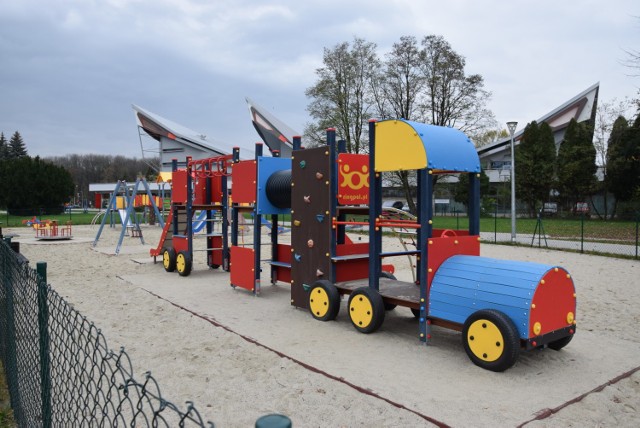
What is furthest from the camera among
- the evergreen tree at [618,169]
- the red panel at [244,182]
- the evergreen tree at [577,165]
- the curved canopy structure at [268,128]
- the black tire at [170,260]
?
the curved canopy structure at [268,128]

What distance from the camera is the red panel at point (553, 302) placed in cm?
443

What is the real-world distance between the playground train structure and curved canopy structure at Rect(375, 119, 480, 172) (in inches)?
0.5

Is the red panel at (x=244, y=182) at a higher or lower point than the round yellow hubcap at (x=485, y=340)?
higher

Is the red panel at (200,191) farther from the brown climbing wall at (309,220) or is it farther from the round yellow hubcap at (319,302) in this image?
the round yellow hubcap at (319,302)

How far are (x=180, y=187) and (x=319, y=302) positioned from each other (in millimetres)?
5838

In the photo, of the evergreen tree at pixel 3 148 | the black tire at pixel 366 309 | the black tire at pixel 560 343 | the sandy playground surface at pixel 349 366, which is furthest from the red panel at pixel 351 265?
the evergreen tree at pixel 3 148

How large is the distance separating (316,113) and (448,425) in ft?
105

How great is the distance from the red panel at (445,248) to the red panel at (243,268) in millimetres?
3996

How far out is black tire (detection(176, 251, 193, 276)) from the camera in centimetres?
1034

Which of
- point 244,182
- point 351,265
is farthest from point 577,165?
point 351,265

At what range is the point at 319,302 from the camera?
660 centimetres

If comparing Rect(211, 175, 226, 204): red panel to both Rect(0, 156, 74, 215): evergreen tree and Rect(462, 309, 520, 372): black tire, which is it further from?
Rect(0, 156, 74, 215): evergreen tree

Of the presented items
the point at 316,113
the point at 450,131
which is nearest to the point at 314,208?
the point at 450,131

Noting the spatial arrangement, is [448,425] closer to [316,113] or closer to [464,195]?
[316,113]
